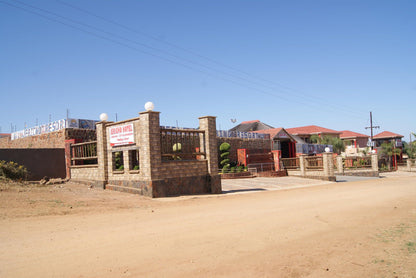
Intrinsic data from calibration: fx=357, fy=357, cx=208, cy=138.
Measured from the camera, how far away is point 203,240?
23.6 ft

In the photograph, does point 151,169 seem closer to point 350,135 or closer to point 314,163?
point 314,163

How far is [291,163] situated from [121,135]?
19.2 metres

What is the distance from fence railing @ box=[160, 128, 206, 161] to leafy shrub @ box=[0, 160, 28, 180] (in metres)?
7.21

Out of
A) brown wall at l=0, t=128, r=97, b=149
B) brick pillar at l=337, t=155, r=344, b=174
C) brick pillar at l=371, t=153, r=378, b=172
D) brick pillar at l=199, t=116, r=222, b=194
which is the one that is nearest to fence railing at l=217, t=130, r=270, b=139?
brick pillar at l=337, t=155, r=344, b=174

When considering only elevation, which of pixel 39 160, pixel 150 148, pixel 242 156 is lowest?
pixel 242 156

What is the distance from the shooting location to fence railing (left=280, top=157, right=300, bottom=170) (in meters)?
31.0

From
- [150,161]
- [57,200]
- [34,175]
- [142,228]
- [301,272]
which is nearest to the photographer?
[301,272]

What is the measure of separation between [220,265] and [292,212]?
230 inches

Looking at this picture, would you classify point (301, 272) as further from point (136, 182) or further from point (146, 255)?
point (136, 182)

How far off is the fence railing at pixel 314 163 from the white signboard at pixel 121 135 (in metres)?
17.8

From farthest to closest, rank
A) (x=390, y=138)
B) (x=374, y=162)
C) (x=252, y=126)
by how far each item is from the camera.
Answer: (x=390, y=138), (x=252, y=126), (x=374, y=162)

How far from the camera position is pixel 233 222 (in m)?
9.20

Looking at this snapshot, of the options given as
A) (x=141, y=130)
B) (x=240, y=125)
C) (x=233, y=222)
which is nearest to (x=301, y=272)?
(x=233, y=222)

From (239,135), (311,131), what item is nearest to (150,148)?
Result: (239,135)
